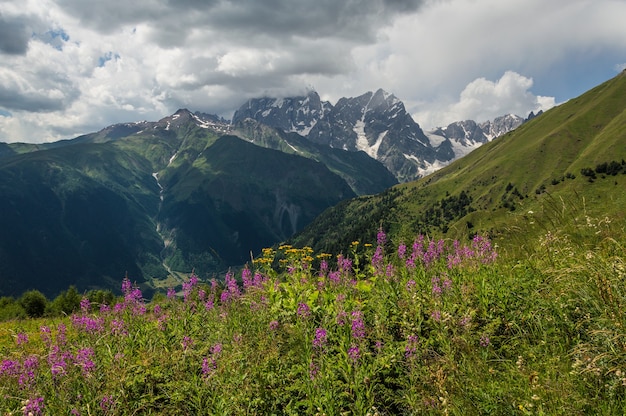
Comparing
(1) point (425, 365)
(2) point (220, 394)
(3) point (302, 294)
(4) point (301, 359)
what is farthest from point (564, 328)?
(2) point (220, 394)

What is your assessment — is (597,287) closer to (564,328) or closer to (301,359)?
(564,328)

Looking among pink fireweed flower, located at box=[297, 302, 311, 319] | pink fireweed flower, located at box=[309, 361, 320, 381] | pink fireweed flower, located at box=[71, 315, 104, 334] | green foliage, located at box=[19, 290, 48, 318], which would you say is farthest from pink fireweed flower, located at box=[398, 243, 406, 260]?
green foliage, located at box=[19, 290, 48, 318]

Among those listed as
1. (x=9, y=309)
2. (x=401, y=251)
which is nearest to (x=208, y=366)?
(x=401, y=251)

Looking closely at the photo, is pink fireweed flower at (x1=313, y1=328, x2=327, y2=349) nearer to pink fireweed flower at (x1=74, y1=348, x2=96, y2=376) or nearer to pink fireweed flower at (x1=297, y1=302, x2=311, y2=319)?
pink fireweed flower at (x1=297, y1=302, x2=311, y2=319)

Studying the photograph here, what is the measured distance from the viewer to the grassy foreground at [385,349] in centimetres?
479

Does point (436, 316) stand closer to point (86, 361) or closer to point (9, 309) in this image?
point (86, 361)

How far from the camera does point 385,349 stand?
6.29 m

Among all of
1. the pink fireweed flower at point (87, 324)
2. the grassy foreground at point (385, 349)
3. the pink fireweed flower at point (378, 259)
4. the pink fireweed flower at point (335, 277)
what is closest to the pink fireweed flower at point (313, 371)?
the grassy foreground at point (385, 349)

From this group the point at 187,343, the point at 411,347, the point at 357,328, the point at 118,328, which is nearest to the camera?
the point at 411,347

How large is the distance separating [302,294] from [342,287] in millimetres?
1010

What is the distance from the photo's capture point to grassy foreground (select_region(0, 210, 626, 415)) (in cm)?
479

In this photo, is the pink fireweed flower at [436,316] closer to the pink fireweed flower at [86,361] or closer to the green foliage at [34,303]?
the pink fireweed flower at [86,361]

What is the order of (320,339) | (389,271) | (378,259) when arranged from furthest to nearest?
(378,259) < (389,271) < (320,339)

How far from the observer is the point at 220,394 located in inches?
227
